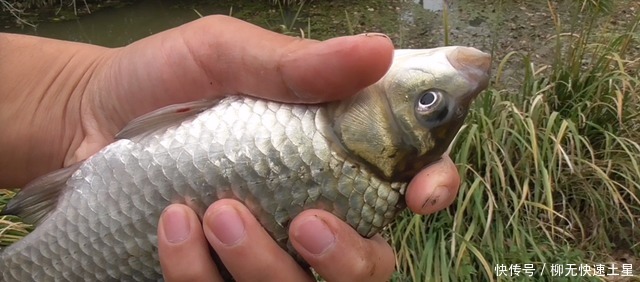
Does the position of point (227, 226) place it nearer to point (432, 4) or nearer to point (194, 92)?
point (194, 92)

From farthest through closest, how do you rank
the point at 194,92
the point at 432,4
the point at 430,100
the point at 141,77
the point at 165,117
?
the point at 432,4, the point at 141,77, the point at 194,92, the point at 165,117, the point at 430,100

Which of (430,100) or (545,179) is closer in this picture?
(430,100)

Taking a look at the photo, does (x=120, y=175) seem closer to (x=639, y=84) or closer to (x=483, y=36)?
(x=639, y=84)

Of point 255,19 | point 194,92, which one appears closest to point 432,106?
point 194,92

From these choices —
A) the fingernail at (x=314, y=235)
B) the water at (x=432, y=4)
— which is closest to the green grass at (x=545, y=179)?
the fingernail at (x=314, y=235)

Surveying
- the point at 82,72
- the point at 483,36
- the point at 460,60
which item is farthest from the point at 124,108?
the point at 483,36

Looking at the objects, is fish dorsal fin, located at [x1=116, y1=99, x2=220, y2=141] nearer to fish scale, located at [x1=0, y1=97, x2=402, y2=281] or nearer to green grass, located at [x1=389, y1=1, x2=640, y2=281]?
fish scale, located at [x1=0, y1=97, x2=402, y2=281]
